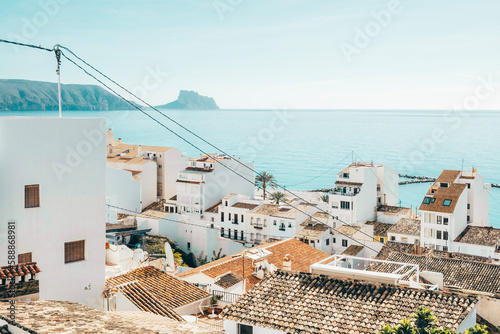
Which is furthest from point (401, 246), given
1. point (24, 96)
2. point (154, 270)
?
point (24, 96)

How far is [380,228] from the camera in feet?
141

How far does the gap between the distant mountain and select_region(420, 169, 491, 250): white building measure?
178ft

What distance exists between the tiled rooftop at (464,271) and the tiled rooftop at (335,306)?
449 inches

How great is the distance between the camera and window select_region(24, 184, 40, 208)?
1060 cm

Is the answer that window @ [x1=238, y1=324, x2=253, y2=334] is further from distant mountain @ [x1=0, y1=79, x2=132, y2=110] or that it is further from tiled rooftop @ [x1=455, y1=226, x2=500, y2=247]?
distant mountain @ [x1=0, y1=79, x2=132, y2=110]

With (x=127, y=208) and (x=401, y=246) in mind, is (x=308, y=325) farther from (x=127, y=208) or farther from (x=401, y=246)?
(x=127, y=208)

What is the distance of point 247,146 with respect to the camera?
153 m

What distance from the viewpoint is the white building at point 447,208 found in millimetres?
35531

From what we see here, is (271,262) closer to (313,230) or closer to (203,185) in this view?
(313,230)

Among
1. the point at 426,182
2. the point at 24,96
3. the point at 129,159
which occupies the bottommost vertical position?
the point at 426,182

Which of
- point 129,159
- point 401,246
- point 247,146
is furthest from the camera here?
point 247,146

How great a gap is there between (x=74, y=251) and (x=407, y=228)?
3231cm

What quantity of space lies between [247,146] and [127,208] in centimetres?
10747

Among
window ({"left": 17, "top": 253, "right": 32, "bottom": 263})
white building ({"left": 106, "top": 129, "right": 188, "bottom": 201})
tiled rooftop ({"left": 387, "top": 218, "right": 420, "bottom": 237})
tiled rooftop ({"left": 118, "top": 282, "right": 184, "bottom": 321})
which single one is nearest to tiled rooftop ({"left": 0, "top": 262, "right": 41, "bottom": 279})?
window ({"left": 17, "top": 253, "right": 32, "bottom": 263})
